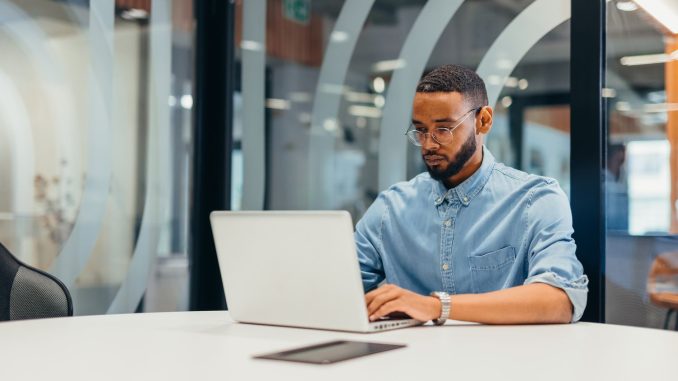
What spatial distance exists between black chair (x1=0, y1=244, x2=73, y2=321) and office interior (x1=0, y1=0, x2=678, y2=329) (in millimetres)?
903

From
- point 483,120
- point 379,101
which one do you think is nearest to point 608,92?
point 483,120

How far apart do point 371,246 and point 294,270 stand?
764 mm

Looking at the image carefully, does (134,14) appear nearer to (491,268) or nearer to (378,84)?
(378,84)

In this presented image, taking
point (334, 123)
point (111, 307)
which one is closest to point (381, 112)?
point (334, 123)

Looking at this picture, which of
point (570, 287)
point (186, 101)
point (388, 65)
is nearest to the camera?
point (570, 287)

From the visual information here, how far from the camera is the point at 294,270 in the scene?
1.92 m

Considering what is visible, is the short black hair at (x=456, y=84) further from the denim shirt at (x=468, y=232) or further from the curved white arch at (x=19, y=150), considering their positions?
the curved white arch at (x=19, y=150)

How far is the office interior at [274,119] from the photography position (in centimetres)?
290

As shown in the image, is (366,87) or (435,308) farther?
(366,87)

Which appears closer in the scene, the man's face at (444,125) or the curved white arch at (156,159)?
the man's face at (444,125)

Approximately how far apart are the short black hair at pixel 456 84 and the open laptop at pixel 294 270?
2.60ft

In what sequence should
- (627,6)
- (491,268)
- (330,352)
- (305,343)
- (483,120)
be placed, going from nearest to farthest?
1. (330,352)
2. (305,343)
3. (491,268)
4. (483,120)
5. (627,6)

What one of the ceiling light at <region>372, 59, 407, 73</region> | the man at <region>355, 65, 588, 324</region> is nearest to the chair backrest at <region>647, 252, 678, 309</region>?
the man at <region>355, 65, 588, 324</region>

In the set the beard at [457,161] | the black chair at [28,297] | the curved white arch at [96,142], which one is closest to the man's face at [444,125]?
the beard at [457,161]
